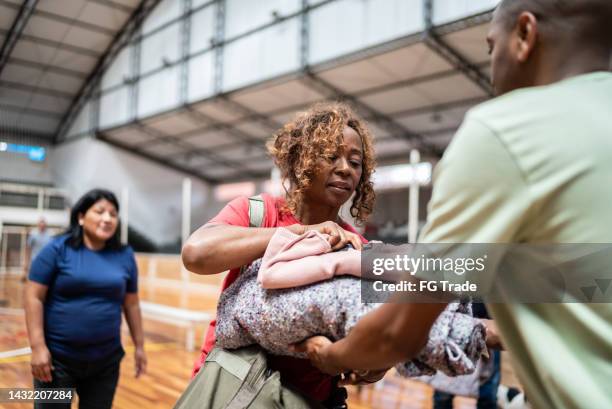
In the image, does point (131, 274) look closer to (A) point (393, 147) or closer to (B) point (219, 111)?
(B) point (219, 111)

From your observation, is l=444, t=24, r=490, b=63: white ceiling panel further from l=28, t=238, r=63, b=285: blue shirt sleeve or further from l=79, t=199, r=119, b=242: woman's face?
l=28, t=238, r=63, b=285: blue shirt sleeve

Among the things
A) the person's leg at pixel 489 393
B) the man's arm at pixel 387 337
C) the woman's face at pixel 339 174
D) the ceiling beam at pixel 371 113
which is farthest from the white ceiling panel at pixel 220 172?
the man's arm at pixel 387 337

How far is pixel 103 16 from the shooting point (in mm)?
14188

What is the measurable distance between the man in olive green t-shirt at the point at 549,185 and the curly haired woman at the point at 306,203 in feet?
1.35

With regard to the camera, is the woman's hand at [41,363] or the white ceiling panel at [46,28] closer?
the woman's hand at [41,363]

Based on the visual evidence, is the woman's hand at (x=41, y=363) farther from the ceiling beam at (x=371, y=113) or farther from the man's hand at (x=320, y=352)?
the ceiling beam at (x=371, y=113)

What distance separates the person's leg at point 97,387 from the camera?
2.15m

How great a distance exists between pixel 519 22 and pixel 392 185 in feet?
36.0

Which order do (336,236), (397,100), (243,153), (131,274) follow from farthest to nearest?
1. (243,153)
2. (397,100)
3. (131,274)
4. (336,236)

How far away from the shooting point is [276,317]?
32.5 inches

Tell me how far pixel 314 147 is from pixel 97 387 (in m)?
1.68

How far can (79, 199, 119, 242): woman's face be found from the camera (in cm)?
226

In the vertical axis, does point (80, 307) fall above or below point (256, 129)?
below

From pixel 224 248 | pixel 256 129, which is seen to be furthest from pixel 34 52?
pixel 224 248
